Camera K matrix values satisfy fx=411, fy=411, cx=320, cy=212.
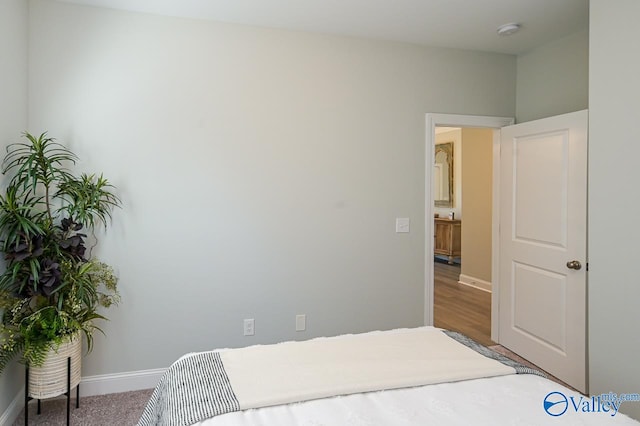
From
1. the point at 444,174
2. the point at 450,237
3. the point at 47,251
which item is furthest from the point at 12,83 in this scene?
the point at 444,174

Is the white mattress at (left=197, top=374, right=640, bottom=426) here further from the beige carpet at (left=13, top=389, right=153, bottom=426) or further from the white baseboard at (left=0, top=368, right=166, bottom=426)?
the white baseboard at (left=0, top=368, right=166, bottom=426)

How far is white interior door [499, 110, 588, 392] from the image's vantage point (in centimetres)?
288

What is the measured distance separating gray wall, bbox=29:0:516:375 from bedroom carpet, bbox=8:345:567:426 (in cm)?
19

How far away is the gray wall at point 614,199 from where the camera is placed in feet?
7.17

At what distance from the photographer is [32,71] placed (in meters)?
2.59

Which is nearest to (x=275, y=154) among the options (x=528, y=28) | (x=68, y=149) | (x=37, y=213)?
(x=68, y=149)

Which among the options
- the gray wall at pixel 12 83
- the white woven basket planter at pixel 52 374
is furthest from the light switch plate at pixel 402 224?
the gray wall at pixel 12 83

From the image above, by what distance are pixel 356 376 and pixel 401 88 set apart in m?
2.43

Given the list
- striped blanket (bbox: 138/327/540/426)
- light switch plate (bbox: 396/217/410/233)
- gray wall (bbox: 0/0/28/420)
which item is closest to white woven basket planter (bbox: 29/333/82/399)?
gray wall (bbox: 0/0/28/420)

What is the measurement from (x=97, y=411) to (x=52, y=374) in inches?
16.7

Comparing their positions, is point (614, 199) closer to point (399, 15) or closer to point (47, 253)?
point (399, 15)

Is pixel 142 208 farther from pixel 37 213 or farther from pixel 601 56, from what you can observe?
pixel 601 56

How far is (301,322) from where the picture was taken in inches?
125

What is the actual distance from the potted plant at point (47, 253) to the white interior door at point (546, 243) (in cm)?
308
